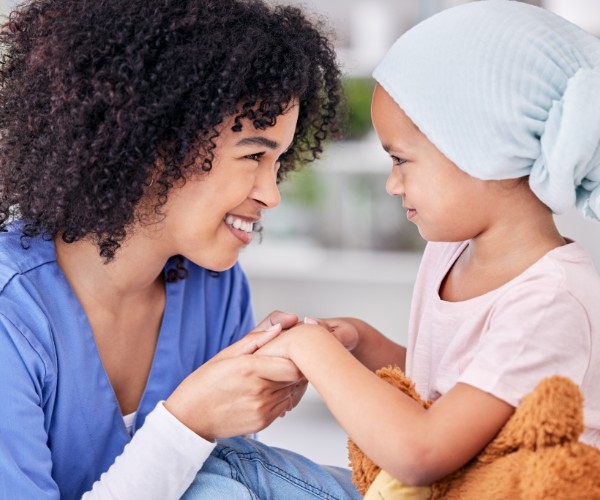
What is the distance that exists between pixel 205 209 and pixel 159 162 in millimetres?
103

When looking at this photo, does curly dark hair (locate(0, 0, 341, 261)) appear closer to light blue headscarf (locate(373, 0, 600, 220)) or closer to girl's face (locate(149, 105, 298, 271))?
girl's face (locate(149, 105, 298, 271))

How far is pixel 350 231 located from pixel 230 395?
194cm

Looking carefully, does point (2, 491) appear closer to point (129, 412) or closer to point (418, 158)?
point (129, 412)

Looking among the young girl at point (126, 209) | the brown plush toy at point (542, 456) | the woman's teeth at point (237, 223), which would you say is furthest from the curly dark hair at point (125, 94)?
the brown plush toy at point (542, 456)

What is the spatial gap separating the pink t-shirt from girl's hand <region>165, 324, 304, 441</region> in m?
0.24

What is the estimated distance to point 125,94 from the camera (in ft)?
3.97

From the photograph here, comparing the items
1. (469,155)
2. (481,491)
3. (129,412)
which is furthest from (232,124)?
(481,491)

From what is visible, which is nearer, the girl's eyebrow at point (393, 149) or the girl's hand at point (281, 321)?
the girl's eyebrow at point (393, 149)

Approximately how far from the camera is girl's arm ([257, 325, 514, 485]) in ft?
3.25

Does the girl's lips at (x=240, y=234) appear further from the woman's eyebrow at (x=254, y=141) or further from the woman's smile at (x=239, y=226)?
the woman's eyebrow at (x=254, y=141)

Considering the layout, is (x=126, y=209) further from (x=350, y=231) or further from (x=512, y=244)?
(x=350, y=231)

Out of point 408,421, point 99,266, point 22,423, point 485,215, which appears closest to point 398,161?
point 485,215

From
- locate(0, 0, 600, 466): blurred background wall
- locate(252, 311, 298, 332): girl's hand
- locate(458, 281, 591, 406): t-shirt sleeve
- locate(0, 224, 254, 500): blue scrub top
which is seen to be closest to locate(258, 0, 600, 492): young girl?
locate(458, 281, 591, 406): t-shirt sleeve

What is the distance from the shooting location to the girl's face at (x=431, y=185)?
115 cm
